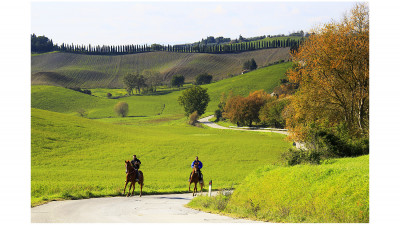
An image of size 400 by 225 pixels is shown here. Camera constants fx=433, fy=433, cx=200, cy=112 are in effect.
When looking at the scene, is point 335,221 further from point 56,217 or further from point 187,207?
point 56,217

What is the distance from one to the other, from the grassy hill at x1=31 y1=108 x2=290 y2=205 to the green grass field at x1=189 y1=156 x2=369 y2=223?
12596 millimetres

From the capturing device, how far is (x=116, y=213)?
2267 centimetres

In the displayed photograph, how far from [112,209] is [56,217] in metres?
4.26

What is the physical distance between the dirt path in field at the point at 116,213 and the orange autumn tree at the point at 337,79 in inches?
803

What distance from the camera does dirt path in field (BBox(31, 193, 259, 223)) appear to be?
65.3 ft

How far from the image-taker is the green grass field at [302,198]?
19.0 meters

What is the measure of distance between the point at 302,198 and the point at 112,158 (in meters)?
42.7

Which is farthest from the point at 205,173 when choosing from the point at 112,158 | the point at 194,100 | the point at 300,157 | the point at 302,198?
the point at 194,100

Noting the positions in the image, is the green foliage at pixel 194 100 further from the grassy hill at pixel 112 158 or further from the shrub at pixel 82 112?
the grassy hill at pixel 112 158

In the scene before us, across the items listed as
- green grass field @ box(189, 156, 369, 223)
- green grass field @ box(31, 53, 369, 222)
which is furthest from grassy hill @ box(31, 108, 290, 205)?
green grass field @ box(189, 156, 369, 223)

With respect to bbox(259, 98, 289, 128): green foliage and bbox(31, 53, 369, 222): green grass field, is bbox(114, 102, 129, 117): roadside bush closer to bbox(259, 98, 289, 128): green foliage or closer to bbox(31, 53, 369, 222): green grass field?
bbox(259, 98, 289, 128): green foliage

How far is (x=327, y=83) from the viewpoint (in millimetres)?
45125

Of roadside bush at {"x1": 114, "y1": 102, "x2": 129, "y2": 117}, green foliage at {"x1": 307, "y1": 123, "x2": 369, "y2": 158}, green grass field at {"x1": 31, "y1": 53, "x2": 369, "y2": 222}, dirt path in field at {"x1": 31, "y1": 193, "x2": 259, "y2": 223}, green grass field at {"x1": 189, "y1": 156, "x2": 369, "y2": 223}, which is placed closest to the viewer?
green grass field at {"x1": 189, "y1": 156, "x2": 369, "y2": 223}
